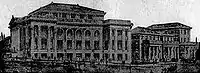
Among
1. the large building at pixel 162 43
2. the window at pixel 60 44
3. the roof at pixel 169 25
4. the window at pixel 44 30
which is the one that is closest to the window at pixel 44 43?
the window at pixel 44 30

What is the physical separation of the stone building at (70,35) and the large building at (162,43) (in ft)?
56.1

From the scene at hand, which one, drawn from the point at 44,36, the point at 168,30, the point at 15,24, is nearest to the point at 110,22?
the point at 44,36

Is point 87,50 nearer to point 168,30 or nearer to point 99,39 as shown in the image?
point 99,39

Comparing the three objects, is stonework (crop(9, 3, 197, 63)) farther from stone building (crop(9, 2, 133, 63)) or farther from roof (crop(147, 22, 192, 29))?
roof (crop(147, 22, 192, 29))

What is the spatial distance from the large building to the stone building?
674 inches

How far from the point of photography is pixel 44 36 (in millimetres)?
80250

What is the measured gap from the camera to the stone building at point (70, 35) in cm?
A: 7950

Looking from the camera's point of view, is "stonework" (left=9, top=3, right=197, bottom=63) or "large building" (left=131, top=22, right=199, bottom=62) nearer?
"stonework" (left=9, top=3, right=197, bottom=63)

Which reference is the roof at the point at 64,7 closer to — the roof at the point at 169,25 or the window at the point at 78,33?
the window at the point at 78,33

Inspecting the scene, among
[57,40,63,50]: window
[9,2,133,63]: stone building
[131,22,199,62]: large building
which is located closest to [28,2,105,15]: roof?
[9,2,133,63]: stone building

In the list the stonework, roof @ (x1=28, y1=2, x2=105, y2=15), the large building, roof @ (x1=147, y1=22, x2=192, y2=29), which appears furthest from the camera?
roof @ (x1=147, y1=22, x2=192, y2=29)

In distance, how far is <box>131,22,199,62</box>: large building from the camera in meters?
109

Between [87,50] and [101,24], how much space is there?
660 centimetres

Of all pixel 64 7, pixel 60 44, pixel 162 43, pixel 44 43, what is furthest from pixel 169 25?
pixel 44 43
